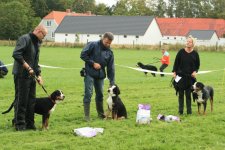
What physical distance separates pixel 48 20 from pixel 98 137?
93668mm

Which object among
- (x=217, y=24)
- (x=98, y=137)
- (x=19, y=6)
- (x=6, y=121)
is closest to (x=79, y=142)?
(x=98, y=137)

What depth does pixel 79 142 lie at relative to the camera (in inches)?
294

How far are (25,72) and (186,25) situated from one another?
309ft

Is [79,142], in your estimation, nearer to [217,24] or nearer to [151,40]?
[151,40]

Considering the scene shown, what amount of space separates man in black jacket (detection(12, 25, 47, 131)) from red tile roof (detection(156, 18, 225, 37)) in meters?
91.4

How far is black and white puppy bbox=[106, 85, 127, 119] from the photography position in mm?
9820

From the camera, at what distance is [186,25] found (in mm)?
99750

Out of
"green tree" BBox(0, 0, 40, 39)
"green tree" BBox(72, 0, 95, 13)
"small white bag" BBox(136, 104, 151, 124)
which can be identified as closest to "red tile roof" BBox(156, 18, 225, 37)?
"green tree" BBox(72, 0, 95, 13)

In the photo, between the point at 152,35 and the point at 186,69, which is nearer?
the point at 186,69

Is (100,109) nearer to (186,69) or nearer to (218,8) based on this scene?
(186,69)

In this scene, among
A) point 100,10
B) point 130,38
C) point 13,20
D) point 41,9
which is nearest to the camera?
point 13,20

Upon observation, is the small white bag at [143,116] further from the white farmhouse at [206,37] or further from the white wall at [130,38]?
the white farmhouse at [206,37]

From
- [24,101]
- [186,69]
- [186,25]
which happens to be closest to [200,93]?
[186,69]

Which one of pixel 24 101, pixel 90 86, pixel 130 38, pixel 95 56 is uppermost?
pixel 95 56
